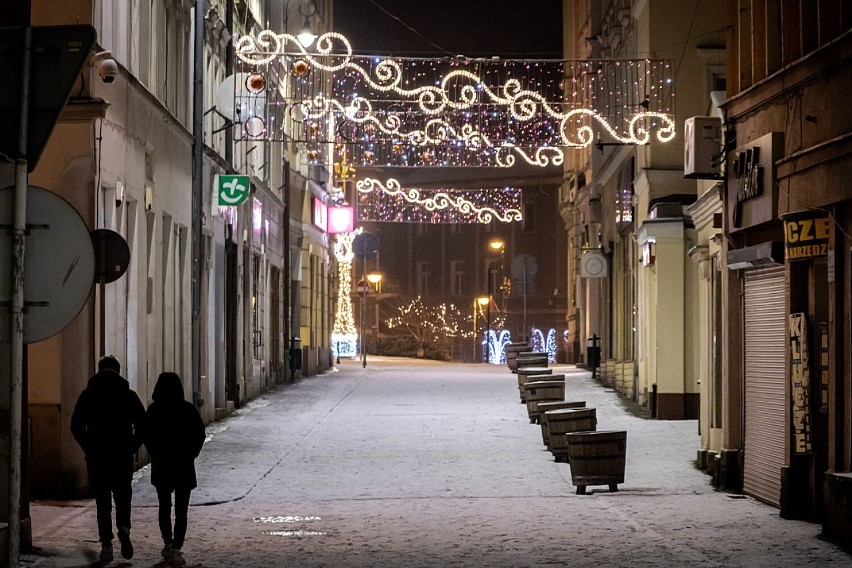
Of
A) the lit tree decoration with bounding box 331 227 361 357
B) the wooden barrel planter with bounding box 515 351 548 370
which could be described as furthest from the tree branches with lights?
the wooden barrel planter with bounding box 515 351 548 370

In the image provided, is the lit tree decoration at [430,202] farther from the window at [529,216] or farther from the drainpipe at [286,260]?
the window at [529,216]

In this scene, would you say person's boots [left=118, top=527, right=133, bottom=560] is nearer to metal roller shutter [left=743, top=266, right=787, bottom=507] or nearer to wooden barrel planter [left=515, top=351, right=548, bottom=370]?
metal roller shutter [left=743, top=266, right=787, bottom=507]

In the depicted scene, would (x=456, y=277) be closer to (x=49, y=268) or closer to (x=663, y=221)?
(x=663, y=221)

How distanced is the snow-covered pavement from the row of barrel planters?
0.21 metres

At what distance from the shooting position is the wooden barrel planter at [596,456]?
16609mm

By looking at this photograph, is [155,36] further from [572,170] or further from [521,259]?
[572,170]

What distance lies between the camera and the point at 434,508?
1563cm

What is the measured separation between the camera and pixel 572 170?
5375 centimetres

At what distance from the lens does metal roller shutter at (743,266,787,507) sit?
15.3 metres

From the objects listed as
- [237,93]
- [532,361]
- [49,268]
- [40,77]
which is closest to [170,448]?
[49,268]

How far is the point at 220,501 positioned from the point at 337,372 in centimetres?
2830

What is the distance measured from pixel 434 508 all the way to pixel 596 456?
6.73 feet

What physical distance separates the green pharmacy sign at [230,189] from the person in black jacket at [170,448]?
14.3 m

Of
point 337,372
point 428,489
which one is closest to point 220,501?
point 428,489
